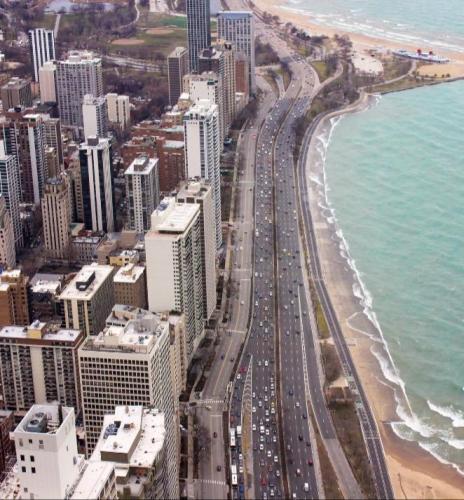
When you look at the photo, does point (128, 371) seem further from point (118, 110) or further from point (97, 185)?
point (118, 110)

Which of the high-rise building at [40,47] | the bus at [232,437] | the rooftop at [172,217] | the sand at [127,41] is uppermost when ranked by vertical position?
the rooftop at [172,217]

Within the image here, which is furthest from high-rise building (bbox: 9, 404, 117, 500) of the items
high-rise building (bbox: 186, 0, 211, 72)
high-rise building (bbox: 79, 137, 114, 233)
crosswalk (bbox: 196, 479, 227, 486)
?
high-rise building (bbox: 186, 0, 211, 72)

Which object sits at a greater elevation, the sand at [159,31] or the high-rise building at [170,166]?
the sand at [159,31]

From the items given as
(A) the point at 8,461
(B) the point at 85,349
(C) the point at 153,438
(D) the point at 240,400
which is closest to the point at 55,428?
(C) the point at 153,438

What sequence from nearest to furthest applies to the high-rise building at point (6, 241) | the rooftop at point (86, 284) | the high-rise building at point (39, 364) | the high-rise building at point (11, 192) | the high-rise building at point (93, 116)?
the high-rise building at point (39, 364)
the rooftop at point (86, 284)
the high-rise building at point (6, 241)
the high-rise building at point (11, 192)
the high-rise building at point (93, 116)

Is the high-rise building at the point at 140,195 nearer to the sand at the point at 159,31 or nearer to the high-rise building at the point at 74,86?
the high-rise building at the point at 74,86

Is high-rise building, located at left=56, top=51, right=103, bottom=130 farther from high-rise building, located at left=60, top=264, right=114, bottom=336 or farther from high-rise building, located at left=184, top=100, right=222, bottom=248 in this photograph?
high-rise building, located at left=60, top=264, right=114, bottom=336

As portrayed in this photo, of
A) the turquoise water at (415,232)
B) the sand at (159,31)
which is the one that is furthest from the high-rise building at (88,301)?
the sand at (159,31)

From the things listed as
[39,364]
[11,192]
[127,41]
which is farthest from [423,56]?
[39,364]
